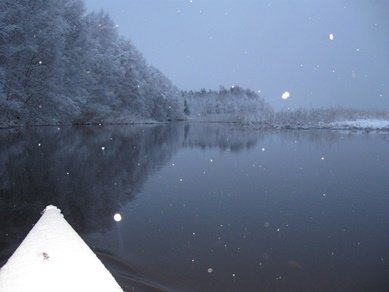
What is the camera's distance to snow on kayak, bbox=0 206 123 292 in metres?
1.19

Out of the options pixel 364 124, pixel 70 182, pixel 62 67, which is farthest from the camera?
pixel 364 124

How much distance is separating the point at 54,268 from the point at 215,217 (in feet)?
19.4

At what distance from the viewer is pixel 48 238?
1379 mm

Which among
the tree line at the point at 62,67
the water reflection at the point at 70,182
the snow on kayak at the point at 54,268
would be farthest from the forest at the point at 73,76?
the snow on kayak at the point at 54,268

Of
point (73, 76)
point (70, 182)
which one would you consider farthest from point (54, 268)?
point (73, 76)

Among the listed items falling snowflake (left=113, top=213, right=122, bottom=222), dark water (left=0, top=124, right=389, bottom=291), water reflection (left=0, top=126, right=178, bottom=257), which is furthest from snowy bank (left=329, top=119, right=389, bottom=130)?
falling snowflake (left=113, top=213, right=122, bottom=222)

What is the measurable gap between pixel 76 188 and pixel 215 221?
3734 millimetres

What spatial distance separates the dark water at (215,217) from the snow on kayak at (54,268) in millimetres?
2957

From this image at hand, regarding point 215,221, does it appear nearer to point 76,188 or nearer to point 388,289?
point 388,289

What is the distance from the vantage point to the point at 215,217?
7.01 metres

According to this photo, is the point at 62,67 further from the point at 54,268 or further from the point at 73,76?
the point at 54,268

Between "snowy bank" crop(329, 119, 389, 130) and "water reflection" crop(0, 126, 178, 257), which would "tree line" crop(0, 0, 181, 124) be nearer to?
"water reflection" crop(0, 126, 178, 257)

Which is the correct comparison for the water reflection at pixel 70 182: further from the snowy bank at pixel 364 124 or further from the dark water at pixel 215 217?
the snowy bank at pixel 364 124

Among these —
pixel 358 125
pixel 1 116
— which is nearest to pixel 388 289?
pixel 1 116
